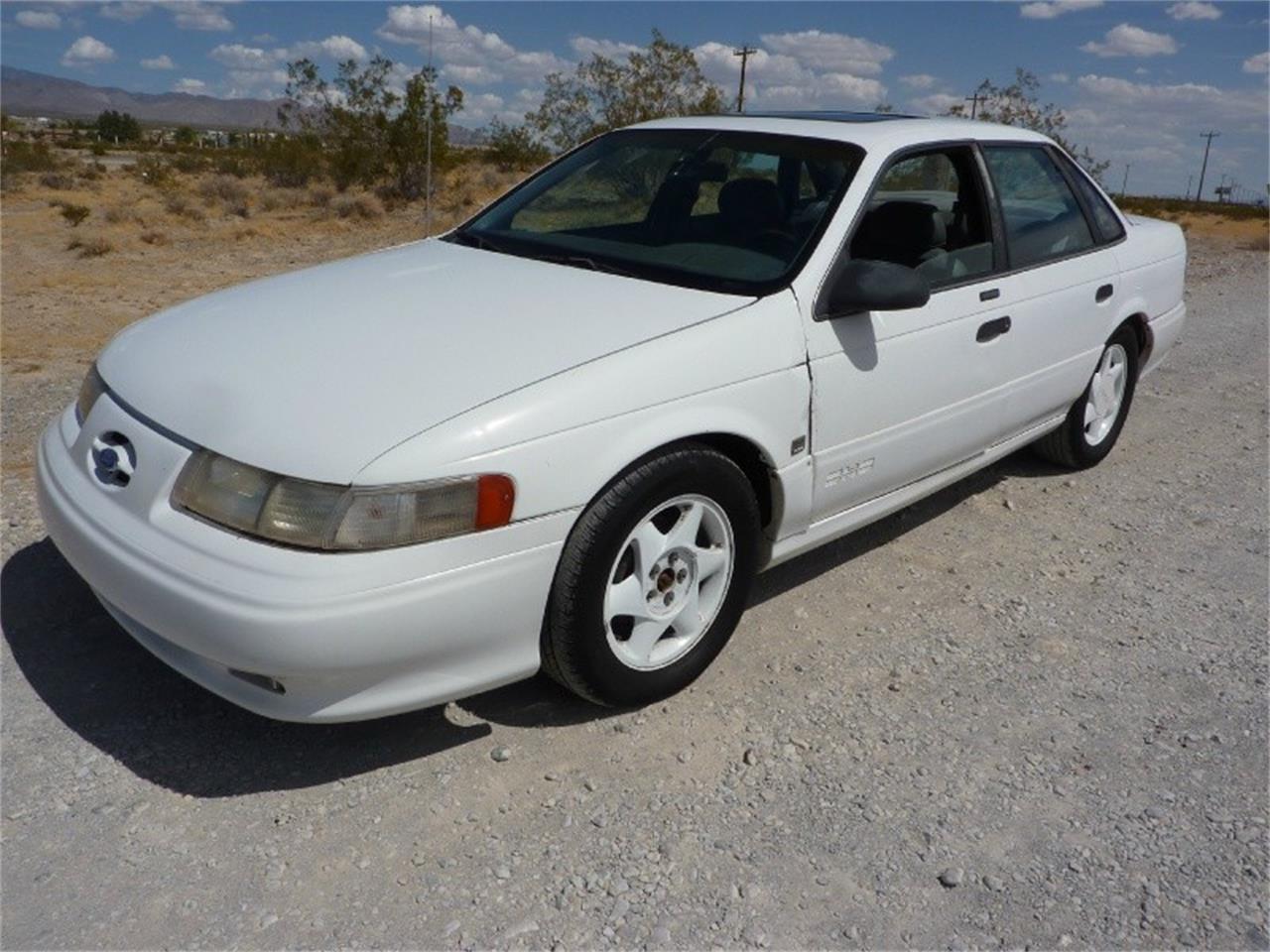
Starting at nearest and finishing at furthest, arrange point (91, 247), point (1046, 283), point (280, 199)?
point (1046, 283)
point (91, 247)
point (280, 199)

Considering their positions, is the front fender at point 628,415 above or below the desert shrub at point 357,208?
above

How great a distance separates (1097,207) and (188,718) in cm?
425

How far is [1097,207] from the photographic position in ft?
15.9

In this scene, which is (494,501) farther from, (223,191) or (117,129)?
(117,129)

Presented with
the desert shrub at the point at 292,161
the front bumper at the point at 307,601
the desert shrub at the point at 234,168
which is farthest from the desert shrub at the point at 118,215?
the front bumper at the point at 307,601

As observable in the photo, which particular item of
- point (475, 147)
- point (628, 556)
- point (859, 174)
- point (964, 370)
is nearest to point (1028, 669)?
point (964, 370)

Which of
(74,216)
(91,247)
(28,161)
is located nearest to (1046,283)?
(91,247)

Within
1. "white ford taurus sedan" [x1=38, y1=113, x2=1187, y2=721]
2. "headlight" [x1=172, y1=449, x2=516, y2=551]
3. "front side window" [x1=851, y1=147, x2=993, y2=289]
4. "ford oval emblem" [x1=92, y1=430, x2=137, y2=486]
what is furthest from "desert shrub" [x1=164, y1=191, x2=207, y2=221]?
"headlight" [x1=172, y1=449, x2=516, y2=551]

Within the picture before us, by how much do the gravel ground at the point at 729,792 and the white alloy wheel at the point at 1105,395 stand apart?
4.31ft

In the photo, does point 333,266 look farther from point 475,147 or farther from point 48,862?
point 475,147

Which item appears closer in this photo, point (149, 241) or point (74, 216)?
point (149, 241)

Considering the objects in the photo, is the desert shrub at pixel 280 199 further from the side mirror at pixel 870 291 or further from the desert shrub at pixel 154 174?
the side mirror at pixel 870 291

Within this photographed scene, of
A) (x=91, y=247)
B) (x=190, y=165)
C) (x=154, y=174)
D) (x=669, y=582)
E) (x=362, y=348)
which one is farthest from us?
(x=190, y=165)

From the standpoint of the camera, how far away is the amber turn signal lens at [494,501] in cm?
244
